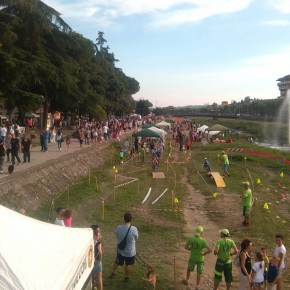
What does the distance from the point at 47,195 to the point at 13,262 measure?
14639 mm

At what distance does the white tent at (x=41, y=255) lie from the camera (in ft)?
15.9

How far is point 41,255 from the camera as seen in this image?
552cm

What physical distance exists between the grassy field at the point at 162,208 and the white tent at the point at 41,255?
3810mm

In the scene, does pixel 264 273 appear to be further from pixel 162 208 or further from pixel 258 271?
pixel 162 208

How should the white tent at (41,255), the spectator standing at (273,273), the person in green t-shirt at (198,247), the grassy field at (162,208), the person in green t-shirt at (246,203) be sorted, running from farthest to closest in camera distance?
the person in green t-shirt at (246,203), the grassy field at (162,208), the person in green t-shirt at (198,247), the spectator standing at (273,273), the white tent at (41,255)

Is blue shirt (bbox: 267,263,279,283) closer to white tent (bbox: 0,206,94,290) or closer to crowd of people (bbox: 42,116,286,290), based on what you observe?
crowd of people (bbox: 42,116,286,290)

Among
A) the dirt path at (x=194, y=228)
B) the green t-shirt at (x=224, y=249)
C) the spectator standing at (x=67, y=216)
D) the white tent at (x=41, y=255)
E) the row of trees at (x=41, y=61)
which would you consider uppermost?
the row of trees at (x=41, y=61)

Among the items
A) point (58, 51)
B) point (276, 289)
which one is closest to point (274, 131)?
point (58, 51)

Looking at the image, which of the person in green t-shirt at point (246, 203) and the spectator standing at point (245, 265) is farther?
the person in green t-shirt at point (246, 203)

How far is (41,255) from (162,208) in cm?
1337

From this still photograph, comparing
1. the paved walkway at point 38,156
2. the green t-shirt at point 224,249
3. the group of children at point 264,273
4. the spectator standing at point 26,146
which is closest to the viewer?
the group of children at point 264,273

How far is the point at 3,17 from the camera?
36625 mm

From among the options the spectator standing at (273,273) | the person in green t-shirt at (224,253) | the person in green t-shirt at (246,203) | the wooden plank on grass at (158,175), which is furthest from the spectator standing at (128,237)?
the wooden plank on grass at (158,175)

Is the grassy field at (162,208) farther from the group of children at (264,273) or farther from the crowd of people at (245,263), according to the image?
the group of children at (264,273)
